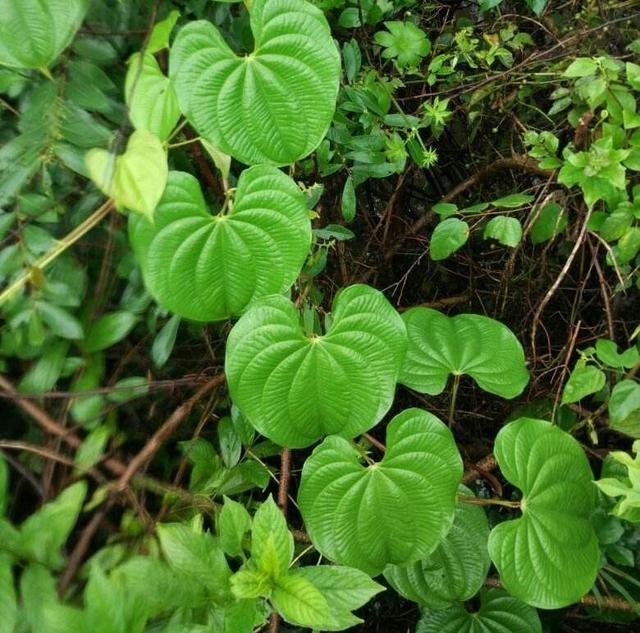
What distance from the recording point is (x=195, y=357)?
0.83 meters

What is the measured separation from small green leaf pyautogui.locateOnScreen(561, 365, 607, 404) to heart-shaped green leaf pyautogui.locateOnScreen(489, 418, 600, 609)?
0.08 metres

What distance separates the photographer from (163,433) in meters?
0.71

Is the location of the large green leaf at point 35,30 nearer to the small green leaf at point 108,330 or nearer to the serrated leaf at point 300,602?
the small green leaf at point 108,330

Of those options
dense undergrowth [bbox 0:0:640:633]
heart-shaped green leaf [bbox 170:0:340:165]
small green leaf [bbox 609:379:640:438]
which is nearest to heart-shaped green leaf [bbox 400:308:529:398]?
dense undergrowth [bbox 0:0:640:633]

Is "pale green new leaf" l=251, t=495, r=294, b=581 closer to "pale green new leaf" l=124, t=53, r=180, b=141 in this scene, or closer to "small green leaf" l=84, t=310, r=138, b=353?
"small green leaf" l=84, t=310, r=138, b=353

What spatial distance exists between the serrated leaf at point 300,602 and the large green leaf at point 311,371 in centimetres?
15

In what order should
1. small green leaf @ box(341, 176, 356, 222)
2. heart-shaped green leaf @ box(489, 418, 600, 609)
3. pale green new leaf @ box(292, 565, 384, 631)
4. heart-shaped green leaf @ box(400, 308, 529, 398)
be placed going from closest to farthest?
pale green new leaf @ box(292, 565, 384, 631) < heart-shaped green leaf @ box(489, 418, 600, 609) < heart-shaped green leaf @ box(400, 308, 529, 398) < small green leaf @ box(341, 176, 356, 222)

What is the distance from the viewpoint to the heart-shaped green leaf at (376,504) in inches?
28.1

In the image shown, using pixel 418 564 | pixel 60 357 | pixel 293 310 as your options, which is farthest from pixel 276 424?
pixel 418 564

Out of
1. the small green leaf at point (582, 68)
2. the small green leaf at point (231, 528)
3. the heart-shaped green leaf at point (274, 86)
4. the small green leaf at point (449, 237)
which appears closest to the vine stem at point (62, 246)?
the heart-shaped green leaf at point (274, 86)

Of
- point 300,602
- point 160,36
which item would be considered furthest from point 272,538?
point 160,36

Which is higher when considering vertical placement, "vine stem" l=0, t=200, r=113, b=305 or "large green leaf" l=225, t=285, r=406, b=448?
"vine stem" l=0, t=200, r=113, b=305

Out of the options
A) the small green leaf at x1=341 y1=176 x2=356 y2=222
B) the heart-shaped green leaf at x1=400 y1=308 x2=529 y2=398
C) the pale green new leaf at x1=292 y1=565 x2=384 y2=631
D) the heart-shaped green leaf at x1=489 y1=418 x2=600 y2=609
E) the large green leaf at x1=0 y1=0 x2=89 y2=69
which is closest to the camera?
the large green leaf at x1=0 y1=0 x2=89 y2=69

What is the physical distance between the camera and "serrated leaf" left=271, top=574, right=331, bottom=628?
0.60 m
